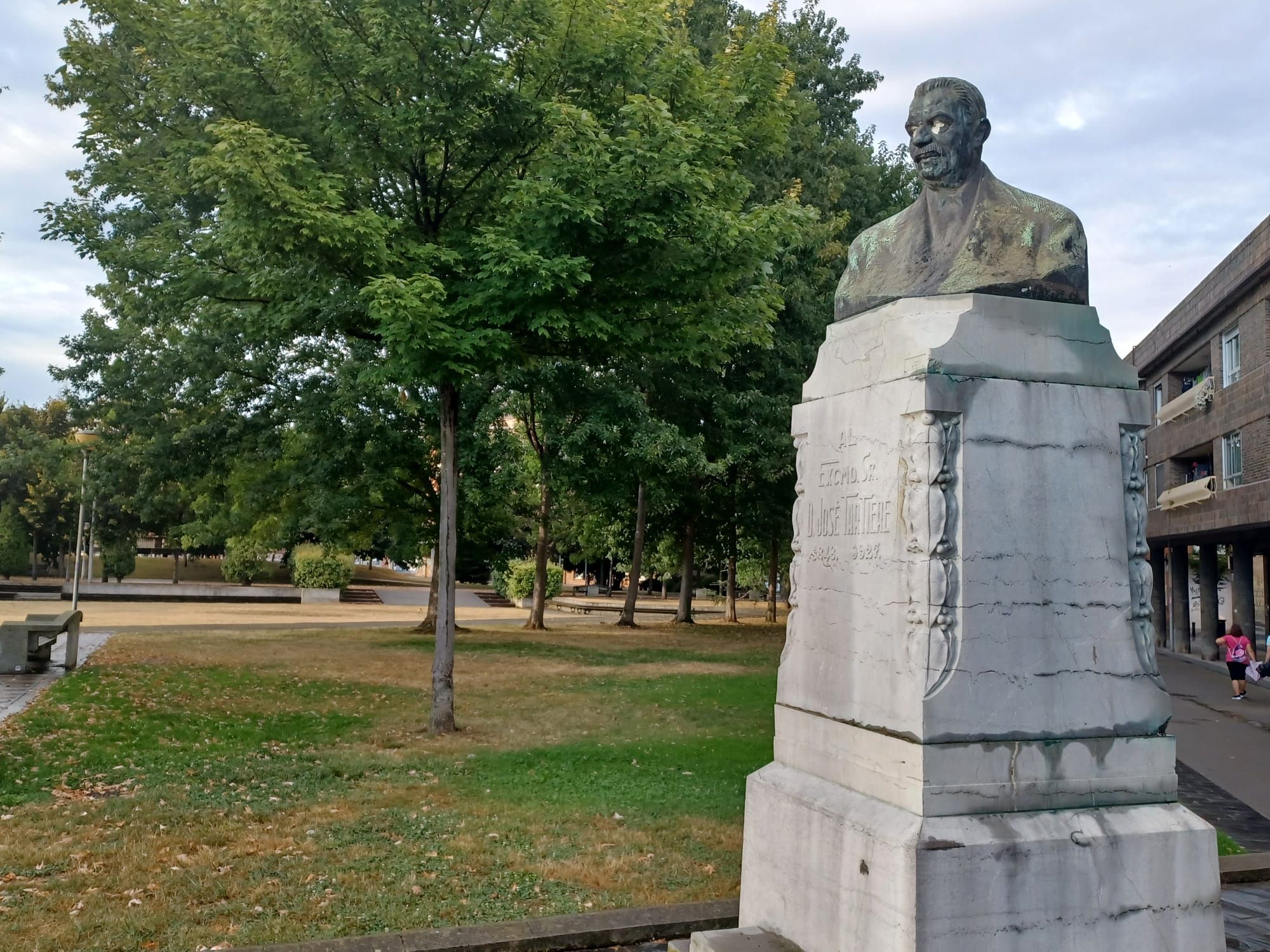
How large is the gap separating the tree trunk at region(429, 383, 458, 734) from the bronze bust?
308 inches

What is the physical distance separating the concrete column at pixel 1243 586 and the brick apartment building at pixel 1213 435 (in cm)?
3

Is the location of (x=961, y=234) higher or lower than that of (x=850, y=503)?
higher

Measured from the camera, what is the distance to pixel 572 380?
2233 centimetres

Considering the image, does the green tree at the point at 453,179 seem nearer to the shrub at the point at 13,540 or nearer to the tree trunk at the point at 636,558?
the tree trunk at the point at 636,558

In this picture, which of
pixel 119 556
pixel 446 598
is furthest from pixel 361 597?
pixel 446 598

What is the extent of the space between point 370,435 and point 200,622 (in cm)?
1166

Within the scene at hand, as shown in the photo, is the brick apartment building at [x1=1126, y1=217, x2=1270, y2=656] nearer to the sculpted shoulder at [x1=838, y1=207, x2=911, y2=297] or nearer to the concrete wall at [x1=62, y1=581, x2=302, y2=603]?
the sculpted shoulder at [x1=838, y1=207, x2=911, y2=297]

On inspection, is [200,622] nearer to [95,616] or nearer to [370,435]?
[95,616]

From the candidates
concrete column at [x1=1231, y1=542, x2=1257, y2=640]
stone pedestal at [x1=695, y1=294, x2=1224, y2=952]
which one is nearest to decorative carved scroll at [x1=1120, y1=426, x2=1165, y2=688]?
stone pedestal at [x1=695, y1=294, x2=1224, y2=952]

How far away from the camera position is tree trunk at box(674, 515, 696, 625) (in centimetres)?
3531

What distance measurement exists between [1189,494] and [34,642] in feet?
95.5

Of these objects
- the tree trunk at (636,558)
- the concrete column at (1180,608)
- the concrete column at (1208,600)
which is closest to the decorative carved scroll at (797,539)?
the tree trunk at (636,558)

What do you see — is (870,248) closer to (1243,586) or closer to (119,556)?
(1243,586)

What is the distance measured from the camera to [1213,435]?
29359 millimetres
